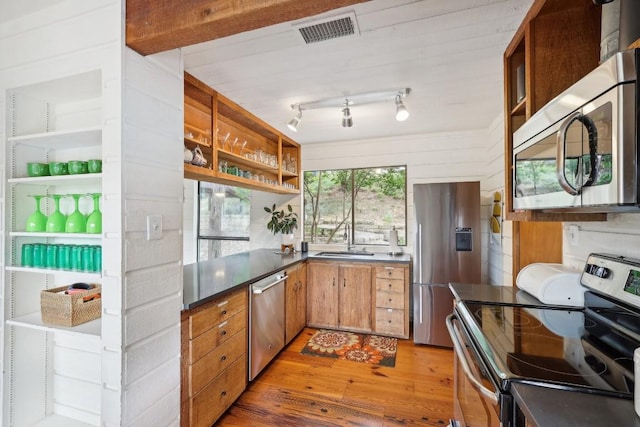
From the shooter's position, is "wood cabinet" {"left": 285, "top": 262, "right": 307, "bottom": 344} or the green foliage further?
the green foliage

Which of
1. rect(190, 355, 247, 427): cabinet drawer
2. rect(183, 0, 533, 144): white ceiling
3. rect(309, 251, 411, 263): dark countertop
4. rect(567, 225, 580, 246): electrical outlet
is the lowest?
rect(190, 355, 247, 427): cabinet drawer

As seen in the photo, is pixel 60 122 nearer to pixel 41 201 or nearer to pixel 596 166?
pixel 41 201

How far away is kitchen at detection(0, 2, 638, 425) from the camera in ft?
4.26

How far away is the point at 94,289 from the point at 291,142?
8.96 feet

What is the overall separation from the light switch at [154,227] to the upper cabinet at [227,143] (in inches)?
25.6

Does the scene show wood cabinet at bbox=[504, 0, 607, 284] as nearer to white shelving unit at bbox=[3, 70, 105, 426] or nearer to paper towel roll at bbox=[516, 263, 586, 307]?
paper towel roll at bbox=[516, 263, 586, 307]

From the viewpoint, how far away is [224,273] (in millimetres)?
2422

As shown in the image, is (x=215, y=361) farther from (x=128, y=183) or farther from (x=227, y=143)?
(x=227, y=143)

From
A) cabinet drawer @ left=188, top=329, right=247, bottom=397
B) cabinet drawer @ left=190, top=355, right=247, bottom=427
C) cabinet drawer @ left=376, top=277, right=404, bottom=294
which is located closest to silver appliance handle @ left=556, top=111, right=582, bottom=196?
cabinet drawer @ left=188, top=329, right=247, bottom=397

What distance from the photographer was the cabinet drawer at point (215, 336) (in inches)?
66.2

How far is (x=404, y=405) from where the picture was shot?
81.7 inches

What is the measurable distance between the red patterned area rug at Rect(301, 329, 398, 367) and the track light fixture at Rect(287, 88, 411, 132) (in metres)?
2.11

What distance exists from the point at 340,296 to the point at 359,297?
22cm

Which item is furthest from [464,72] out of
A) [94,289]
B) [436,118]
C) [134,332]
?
[94,289]
